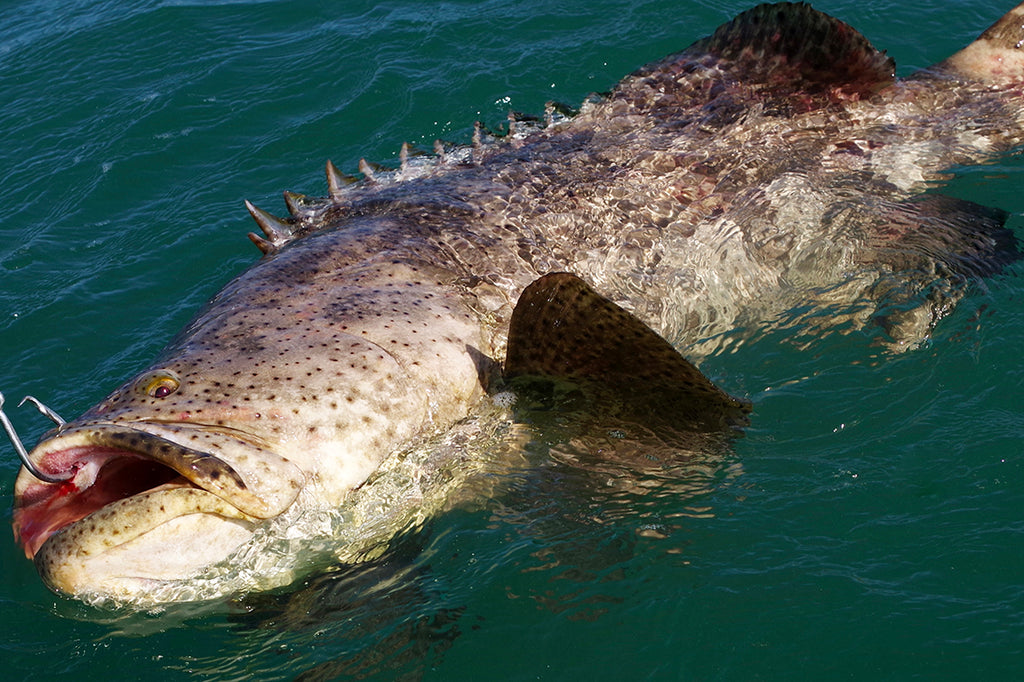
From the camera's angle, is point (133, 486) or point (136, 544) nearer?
point (136, 544)

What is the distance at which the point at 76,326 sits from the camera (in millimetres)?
7168

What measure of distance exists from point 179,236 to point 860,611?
19.5 feet

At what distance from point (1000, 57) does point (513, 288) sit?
388 cm

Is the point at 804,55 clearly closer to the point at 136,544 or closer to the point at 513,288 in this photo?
the point at 513,288

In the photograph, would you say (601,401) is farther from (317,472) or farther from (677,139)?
(677,139)

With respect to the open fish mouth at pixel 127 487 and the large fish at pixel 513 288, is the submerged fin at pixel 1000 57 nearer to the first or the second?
the large fish at pixel 513 288

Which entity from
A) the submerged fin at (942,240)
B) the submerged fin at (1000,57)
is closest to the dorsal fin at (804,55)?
the submerged fin at (1000,57)

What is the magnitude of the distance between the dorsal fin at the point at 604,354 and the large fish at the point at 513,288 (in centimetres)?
1

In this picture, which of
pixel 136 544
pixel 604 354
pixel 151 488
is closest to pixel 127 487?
pixel 151 488

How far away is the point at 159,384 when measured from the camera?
405 centimetres

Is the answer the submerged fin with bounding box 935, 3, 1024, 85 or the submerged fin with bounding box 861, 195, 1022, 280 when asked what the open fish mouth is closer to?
the submerged fin with bounding box 861, 195, 1022, 280

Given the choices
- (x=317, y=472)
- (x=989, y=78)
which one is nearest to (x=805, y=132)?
(x=989, y=78)

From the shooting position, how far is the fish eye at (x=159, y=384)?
4.03 metres

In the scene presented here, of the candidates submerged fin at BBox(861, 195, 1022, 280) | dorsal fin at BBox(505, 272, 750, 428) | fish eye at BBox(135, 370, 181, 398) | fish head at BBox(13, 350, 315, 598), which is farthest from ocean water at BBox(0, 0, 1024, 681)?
fish eye at BBox(135, 370, 181, 398)
